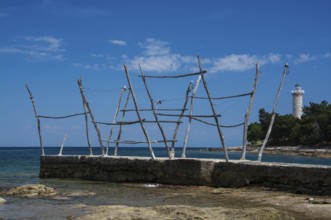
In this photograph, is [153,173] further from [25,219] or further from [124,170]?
[25,219]

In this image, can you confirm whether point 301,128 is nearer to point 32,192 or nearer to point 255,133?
point 255,133

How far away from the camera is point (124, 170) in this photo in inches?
633

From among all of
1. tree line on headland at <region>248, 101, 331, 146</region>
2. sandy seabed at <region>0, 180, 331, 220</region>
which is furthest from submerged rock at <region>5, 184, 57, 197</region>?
tree line on headland at <region>248, 101, 331, 146</region>

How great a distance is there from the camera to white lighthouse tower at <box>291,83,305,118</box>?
222ft

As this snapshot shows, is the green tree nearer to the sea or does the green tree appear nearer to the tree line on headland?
the tree line on headland

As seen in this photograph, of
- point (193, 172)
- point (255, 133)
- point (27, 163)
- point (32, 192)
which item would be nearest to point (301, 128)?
point (255, 133)

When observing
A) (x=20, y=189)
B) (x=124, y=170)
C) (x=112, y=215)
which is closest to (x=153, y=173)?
(x=124, y=170)

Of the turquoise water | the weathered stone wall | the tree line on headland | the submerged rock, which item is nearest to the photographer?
the weathered stone wall

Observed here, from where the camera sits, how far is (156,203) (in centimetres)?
1077

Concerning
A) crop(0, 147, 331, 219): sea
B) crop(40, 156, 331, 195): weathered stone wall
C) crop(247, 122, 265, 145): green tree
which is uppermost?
crop(247, 122, 265, 145): green tree

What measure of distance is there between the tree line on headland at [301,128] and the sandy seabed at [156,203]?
46.0 meters

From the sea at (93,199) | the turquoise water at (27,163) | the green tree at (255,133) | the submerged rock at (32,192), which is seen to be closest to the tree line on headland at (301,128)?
the green tree at (255,133)

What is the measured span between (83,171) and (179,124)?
394 centimetres

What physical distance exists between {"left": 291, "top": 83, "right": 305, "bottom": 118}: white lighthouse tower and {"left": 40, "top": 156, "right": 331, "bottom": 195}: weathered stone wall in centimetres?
5415
